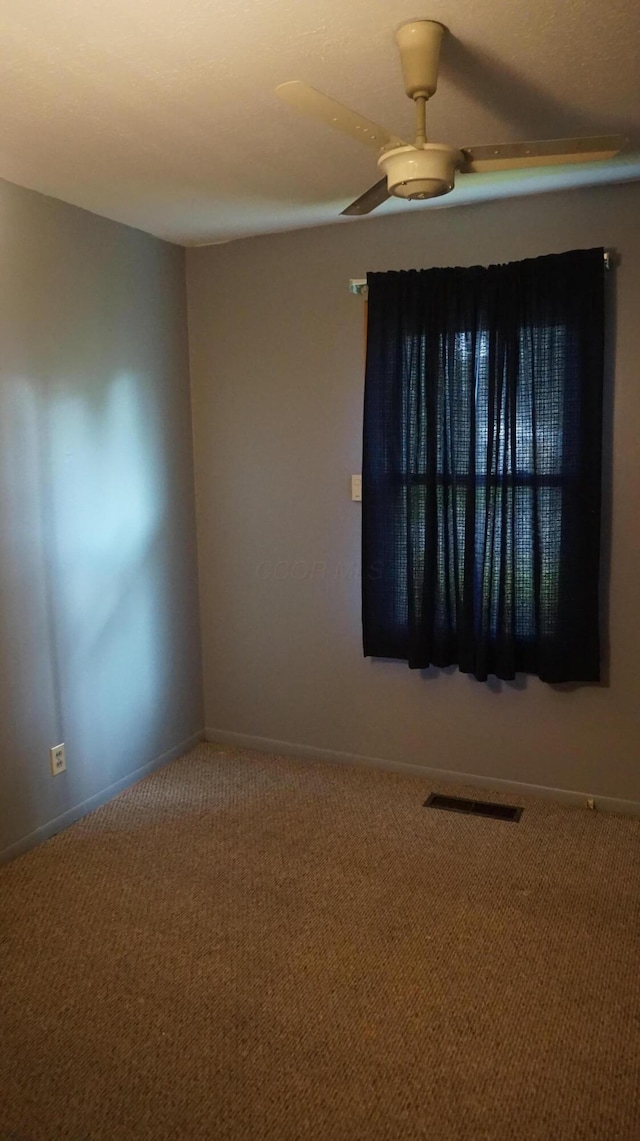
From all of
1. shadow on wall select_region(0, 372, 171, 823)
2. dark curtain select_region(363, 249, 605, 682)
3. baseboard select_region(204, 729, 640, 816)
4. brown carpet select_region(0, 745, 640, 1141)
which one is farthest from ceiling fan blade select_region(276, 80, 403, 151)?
baseboard select_region(204, 729, 640, 816)

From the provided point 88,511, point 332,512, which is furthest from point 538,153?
point 88,511

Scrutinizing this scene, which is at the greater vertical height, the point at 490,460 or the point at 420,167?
the point at 420,167

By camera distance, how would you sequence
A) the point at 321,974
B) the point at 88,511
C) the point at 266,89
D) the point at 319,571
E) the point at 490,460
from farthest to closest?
1. the point at 319,571
2. the point at 88,511
3. the point at 490,460
4. the point at 321,974
5. the point at 266,89

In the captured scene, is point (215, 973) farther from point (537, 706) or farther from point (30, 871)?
point (537, 706)

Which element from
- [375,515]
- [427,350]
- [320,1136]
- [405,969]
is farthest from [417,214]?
[320,1136]

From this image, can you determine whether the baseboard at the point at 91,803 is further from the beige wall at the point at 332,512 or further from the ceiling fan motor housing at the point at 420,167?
the ceiling fan motor housing at the point at 420,167

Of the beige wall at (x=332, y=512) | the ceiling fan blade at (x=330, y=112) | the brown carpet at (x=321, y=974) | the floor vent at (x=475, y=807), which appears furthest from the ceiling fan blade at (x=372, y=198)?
the floor vent at (x=475, y=807)

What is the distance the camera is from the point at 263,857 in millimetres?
2879

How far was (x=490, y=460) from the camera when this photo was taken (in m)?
3.07

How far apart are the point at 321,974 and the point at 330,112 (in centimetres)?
216

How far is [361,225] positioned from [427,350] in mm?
640

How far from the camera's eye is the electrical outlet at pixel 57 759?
3.07 metres

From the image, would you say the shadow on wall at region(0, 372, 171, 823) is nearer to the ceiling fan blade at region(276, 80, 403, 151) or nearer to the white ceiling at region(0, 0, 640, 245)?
the white ceiling at region(0, 0, 640, 245)

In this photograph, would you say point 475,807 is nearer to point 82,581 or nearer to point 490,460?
point 490,460
